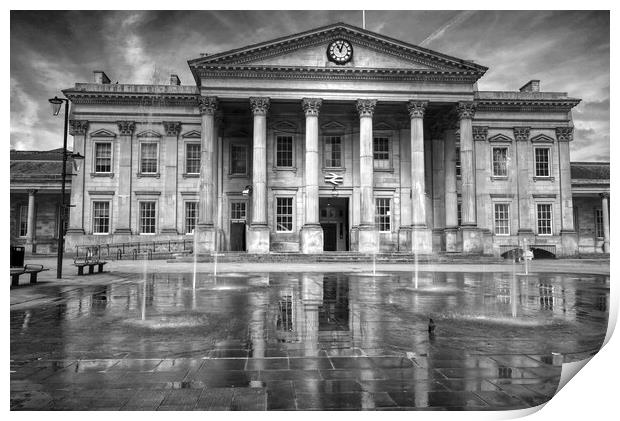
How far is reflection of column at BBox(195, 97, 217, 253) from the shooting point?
29.8m

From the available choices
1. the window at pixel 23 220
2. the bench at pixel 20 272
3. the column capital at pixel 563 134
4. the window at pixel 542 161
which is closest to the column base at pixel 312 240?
the bench at pixel 20 272

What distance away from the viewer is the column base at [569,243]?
116 ft

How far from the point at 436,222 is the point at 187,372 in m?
32.1

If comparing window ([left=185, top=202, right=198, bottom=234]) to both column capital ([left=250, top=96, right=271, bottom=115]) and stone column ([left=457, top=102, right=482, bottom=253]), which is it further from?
stone column ([left=457, top=102, right=482, bottom=253])

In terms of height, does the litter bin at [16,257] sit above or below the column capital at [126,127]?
below

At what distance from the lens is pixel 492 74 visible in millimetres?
9430

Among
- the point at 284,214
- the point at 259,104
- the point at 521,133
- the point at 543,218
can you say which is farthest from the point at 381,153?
the point at 543,218

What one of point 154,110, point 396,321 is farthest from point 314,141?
point 396,321

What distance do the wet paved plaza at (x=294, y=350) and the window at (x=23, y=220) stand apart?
30853 mm

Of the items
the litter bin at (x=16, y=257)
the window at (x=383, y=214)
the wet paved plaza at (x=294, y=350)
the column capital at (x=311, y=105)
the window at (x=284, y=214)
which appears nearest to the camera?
the wet paved plaza at (x=294, y=350)

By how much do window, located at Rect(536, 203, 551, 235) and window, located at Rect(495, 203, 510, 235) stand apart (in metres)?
2.26

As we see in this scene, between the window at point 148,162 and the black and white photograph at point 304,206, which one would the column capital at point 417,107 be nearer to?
the black and white photograph at point 304,206

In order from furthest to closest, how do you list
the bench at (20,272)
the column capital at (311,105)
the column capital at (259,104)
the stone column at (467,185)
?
the stone column at (467,185) → the column capital at (311,105) → the column capital at (259,104) → the bench at (20,272)
